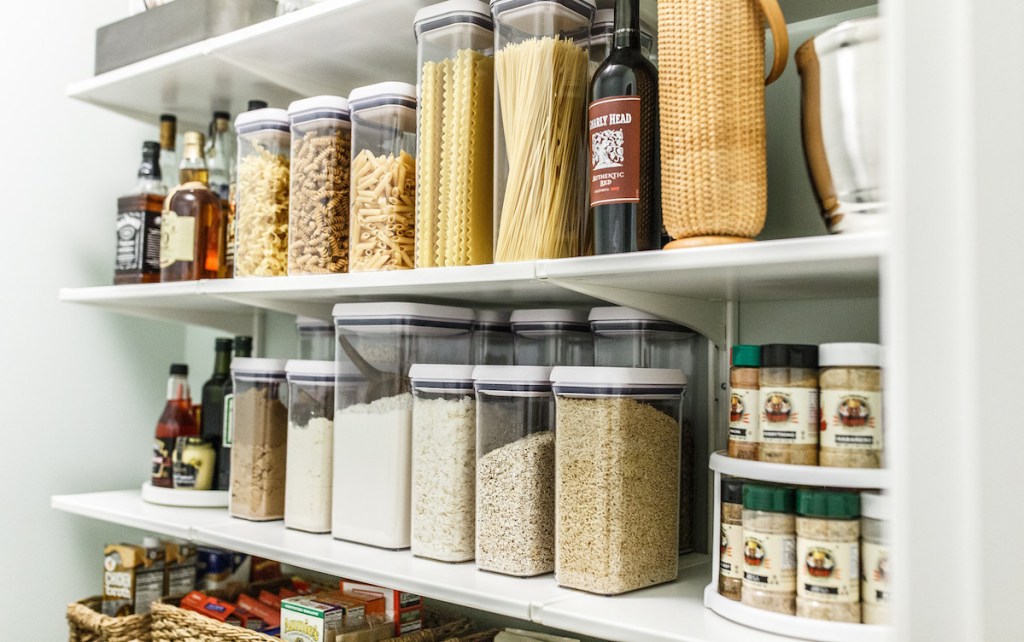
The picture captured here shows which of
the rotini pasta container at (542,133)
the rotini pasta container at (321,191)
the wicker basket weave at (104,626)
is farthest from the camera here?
the wicker basket weave at (104,626)

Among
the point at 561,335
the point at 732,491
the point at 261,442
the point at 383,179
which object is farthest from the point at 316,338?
the point at 732,491

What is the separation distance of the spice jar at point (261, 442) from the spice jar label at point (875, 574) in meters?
1.03

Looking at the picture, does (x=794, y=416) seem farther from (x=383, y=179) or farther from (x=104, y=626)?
(x=104, y=626)

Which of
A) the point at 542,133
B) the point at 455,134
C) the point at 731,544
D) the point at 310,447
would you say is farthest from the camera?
the point at 310,447

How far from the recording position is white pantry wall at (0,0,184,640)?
1.83m

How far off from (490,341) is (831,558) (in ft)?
2.25

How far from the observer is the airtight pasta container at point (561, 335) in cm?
131

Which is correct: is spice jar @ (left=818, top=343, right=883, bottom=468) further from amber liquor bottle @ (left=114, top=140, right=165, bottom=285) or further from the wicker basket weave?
amber liquor bottle @ (left=114, top=140, right=165, bottom=285)

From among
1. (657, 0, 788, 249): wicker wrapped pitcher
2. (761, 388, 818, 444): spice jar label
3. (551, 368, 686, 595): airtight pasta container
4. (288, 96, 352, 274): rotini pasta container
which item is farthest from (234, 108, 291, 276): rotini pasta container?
(761, 388, 818, 444): spice jar label

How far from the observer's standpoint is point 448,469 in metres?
1.27

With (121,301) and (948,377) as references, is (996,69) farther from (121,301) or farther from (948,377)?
(121,301)

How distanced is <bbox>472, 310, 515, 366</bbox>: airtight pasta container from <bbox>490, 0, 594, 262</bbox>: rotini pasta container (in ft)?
0.93

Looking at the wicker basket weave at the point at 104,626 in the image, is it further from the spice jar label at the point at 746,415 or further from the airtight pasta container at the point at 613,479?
the spice jar label at the point at 746,415

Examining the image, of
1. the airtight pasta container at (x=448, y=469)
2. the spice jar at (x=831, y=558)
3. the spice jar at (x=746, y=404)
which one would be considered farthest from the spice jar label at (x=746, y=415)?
the airtight pasta container at (x=448, y=469)
